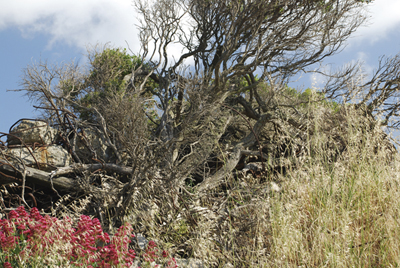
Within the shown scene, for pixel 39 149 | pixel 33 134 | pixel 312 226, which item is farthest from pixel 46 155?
pixel 312 226

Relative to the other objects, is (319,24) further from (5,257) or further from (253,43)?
(5,257)

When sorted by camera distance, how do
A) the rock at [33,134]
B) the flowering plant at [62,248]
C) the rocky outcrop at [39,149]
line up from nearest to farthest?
the flowering plant at [62,248]
the rocky outcrop at [39,149]
the rock at [33,134]

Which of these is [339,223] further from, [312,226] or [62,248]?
[62,248]

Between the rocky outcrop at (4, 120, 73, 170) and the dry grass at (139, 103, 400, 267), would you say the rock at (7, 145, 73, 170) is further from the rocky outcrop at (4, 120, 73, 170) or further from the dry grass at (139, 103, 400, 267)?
the dry grass at (139, 103, 400, 267)

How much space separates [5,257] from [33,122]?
393 centimetres

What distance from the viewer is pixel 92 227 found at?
10.5 ft

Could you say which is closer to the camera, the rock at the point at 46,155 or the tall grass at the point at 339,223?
the tall grass at the point at 339,223

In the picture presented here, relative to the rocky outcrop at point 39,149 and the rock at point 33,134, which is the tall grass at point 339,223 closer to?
the rocky outcrop at point 39,149

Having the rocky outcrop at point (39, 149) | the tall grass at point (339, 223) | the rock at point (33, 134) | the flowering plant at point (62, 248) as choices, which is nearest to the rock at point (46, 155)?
the rocky outcrop at point (39, 149)

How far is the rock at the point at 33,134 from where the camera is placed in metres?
6.27

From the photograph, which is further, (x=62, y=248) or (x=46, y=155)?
(x=46, y=155)

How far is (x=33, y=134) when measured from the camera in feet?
20.6

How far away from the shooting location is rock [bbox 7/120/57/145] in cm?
627

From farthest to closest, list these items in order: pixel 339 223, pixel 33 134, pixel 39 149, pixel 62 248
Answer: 1. pixel 33 134
2. pixel 39 149
3. pixel 339 223
4. pixel 62 248
